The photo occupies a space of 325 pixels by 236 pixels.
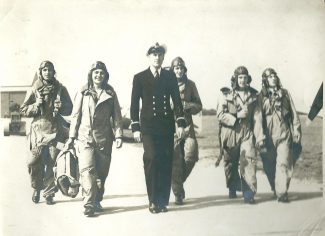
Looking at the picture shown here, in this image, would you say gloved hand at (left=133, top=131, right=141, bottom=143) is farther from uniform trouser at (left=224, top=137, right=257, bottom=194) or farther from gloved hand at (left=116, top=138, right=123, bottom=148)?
uniform trouser at (left=224, top=137, right=257, bottom=194)

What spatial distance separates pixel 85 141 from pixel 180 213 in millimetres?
591

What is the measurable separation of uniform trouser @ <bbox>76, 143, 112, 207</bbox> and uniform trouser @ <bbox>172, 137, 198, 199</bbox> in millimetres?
333

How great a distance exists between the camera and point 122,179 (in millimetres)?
2285

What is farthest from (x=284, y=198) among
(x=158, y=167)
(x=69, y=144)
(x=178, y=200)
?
(x=69, y=144)

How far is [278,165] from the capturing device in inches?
92.1

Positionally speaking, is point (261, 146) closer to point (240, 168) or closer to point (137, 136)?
point (240, 168)

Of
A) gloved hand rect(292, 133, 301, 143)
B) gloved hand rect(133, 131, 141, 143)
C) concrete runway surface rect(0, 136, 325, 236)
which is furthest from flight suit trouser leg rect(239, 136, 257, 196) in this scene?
gloved hand rect(133, 131, 141, 143)

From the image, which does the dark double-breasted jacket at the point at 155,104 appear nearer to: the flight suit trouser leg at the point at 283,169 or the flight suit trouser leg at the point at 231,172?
the flight suit trouser leg at the point at 231,172

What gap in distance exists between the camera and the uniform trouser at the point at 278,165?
91.8 inches

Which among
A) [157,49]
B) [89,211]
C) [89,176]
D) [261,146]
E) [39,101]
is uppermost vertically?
[157,49]

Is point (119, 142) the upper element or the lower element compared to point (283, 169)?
upper

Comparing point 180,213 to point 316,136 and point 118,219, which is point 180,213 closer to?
point 118,219

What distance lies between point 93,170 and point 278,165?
932 mm

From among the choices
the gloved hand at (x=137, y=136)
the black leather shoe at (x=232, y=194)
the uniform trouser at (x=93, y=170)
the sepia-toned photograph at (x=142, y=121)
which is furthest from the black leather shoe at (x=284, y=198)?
the uniform trouser at (x=93, y=170)
